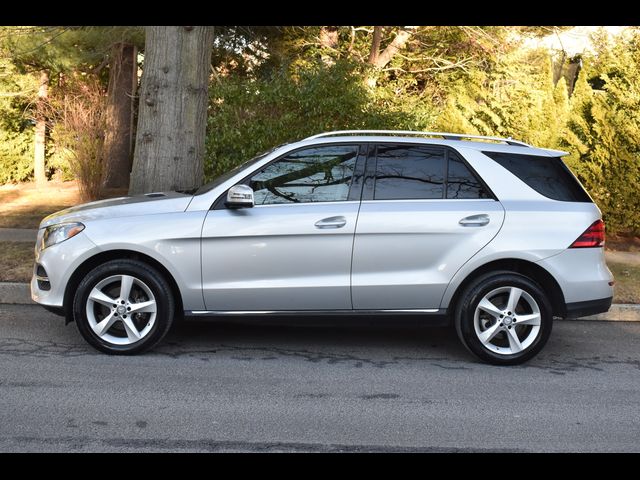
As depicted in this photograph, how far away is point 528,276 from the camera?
241 inches

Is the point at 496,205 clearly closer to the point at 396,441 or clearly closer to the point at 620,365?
the point at 620,365

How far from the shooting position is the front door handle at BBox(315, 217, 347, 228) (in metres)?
5.86

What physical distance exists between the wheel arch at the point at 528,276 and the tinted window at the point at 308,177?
115cm

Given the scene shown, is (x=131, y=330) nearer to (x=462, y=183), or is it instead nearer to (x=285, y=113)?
(x=462, y=183)

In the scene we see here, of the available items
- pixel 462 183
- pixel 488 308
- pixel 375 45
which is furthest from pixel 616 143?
pixel 488 308

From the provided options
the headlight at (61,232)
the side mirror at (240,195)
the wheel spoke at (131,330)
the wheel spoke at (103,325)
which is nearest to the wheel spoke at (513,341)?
the side mirror at (240,195)

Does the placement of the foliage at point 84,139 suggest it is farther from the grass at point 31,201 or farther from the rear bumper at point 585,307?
the rear bumper at point 585,307

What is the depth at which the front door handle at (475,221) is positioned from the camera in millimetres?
5922

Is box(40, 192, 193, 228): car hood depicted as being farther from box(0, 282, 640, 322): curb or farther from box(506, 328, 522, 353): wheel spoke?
box(506, 328, 522, 353): wheel spoke

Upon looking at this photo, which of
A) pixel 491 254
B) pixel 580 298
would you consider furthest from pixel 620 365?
pixel 491 254

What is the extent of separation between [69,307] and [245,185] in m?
1.63

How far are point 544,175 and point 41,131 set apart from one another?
1485cm

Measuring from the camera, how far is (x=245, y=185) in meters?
5.94

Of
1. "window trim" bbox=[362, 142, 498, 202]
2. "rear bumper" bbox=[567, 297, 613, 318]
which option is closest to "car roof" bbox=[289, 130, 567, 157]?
"window trim" bbox=[362, 142, 498, 202]
